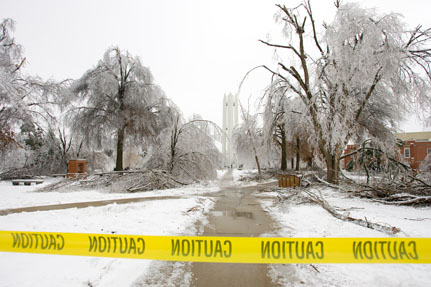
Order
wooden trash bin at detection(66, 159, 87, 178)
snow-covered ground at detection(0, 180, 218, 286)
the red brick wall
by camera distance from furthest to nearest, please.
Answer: the red brick wall < wooden trash bin at detection(66, 159, 87, 178) < snow-covered ground at detection(0, 180, 218, 286)

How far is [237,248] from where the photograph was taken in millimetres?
2775

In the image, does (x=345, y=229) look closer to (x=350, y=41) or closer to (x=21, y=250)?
(x=21, y=250)

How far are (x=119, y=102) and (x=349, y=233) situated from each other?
17.9 metres

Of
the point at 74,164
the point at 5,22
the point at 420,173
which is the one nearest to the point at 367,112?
the point at 420,173

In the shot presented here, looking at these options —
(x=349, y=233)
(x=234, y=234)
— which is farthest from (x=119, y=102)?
(x=349, y=233)

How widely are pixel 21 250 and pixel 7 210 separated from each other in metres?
5.88

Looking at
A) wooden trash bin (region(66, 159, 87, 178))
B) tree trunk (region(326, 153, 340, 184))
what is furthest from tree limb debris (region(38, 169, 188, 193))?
tree trunk (region(326, 153, 340, 184))

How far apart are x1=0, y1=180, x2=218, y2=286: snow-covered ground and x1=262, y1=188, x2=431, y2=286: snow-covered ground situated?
198 cm

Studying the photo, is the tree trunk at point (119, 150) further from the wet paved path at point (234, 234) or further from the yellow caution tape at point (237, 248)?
the yellow caution tape at point (237, 248)

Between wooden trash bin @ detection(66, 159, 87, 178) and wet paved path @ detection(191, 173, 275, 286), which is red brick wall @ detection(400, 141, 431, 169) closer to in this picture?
wet paved path @ detection(191, 173, 275, 286)

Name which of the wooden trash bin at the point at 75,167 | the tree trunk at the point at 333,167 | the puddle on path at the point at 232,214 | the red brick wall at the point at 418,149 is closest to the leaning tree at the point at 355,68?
the tree trunk at the point at 333,167

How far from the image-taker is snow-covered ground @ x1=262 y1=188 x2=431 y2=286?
9.78 ft

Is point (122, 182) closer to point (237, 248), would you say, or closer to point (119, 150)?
point (119, 150)

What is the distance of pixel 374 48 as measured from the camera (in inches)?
395
